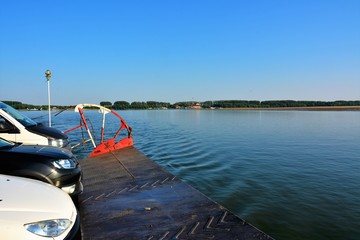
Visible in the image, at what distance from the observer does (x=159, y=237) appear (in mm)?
4105

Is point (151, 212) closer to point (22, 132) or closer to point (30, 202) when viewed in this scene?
point (30, 202)

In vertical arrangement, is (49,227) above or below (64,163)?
below

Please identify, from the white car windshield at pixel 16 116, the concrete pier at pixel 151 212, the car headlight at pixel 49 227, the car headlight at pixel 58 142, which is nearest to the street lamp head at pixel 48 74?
the white car windshield at pixel 16 116

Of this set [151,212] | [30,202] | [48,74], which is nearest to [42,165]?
[30,202]

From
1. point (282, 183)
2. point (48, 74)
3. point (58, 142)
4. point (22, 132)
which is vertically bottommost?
point (282, 183)

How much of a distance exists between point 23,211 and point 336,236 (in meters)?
5.93

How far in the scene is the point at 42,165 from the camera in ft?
15.5

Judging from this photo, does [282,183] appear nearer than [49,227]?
No

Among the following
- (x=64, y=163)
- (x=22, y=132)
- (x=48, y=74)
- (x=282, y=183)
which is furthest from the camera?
(x=48, y=74)

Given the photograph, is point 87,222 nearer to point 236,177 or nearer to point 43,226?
point 43,226

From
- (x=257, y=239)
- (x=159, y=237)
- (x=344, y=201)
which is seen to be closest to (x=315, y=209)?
(x=344, y=201)

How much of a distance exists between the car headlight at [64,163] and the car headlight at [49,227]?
2088 millimetres

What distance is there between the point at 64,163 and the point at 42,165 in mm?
395

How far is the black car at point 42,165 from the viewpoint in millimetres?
4582
